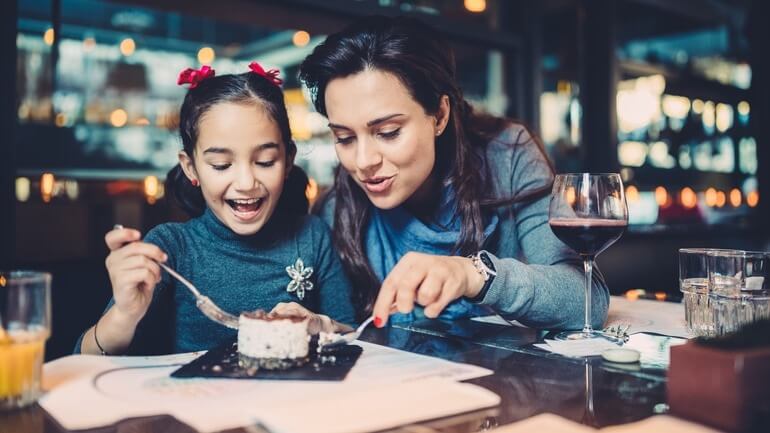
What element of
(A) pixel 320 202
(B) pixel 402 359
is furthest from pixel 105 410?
(A) pixel 320 202

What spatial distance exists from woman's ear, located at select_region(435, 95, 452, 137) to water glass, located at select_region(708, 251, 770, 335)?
0.77 metres

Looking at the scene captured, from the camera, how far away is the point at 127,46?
557 centimetres

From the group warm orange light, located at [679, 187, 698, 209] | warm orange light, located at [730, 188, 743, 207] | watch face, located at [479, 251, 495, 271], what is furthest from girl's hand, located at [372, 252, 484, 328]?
warm orange light, located at [730, 188, 743, 207]

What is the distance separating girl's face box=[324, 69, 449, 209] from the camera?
5.21 feet

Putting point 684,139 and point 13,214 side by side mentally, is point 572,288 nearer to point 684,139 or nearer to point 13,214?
point 13,214

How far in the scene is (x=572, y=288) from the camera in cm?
150

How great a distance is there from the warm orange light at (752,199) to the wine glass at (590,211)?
5.24 metres

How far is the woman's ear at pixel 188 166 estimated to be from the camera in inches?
67.0

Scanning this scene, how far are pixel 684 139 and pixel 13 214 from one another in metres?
5.19

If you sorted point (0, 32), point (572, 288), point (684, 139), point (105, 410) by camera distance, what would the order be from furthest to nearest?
point (684, 139), point (0, 32), point (572, 288), point (105, 410)

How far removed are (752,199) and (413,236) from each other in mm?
5305

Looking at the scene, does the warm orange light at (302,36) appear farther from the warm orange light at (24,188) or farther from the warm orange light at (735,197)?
the warm orange light at (735,197)

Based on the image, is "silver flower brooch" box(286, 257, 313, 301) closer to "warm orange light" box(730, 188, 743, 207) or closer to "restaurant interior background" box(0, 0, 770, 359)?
"restaurant interior background" box(0, 0, 770, 359)

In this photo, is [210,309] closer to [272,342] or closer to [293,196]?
[272,342]
